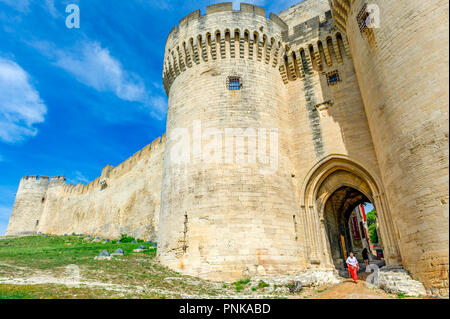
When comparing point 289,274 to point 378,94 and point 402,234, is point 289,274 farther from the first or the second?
point 378,94

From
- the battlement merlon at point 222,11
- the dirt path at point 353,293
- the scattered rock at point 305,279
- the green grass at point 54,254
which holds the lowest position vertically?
the dirt path at point 353,293

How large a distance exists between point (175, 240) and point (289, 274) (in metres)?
3.63

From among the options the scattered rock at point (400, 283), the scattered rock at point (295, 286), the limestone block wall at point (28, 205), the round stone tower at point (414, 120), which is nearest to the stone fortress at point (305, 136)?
the round stone tower at point (414, 120)

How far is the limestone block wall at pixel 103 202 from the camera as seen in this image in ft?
59.2

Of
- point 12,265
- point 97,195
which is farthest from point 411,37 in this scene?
point 97,195

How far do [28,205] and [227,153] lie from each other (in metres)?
32.2

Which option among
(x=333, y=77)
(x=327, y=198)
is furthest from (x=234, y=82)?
(x=327, y=198)

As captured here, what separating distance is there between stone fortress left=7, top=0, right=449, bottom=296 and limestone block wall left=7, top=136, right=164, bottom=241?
7088 mm

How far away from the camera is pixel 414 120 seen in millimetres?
6766

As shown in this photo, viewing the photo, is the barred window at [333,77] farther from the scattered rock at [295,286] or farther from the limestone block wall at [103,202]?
the limestone block wall at [103,202]

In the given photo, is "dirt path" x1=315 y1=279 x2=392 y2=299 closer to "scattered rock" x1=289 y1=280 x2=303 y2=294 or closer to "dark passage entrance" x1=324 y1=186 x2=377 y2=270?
"scattered rock" x1=289 y1=280 x2=303 y2=294

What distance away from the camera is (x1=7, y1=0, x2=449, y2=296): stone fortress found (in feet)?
21.6

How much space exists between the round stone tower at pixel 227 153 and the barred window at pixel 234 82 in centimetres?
4
